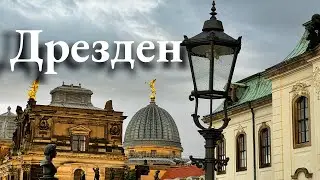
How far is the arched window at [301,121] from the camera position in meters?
27.0

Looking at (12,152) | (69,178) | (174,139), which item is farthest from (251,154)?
(174,139)

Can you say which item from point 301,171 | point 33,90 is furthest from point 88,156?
point 301,171

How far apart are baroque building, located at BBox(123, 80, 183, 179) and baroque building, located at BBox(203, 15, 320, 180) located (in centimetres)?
6703

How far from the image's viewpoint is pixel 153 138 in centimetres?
11419

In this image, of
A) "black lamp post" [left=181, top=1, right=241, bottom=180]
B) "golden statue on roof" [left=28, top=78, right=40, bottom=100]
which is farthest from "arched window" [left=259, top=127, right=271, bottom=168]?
"golden statue on roof" [left=28, top=78, right=40, bottom=100]

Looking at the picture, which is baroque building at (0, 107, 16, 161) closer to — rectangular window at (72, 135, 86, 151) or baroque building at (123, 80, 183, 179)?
rectangular window at (72, 135, 86, 151)

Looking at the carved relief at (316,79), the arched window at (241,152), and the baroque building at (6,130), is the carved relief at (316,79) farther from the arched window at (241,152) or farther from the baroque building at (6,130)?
the baroque building at (6,130)

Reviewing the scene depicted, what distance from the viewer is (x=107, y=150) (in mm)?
71312

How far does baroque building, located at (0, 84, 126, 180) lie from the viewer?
68350mm

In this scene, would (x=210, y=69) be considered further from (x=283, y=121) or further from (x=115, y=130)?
(x=115, y=130)

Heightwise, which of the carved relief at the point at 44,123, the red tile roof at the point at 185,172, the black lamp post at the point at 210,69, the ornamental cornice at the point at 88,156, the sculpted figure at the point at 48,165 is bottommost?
the sculpted figure at the point at 48,165

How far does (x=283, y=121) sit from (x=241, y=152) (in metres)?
6.83

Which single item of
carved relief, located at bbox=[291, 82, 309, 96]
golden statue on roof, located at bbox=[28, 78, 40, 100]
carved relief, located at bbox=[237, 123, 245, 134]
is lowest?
carved relief, located at bbox=[237, 123, 245, 134]

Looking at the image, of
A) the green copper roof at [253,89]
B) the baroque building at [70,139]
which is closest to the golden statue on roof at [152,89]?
the baroque building at [70,139]
